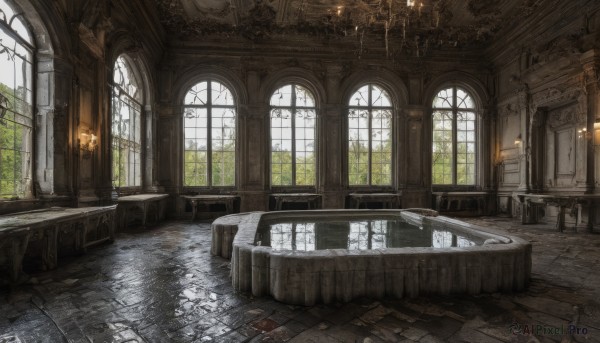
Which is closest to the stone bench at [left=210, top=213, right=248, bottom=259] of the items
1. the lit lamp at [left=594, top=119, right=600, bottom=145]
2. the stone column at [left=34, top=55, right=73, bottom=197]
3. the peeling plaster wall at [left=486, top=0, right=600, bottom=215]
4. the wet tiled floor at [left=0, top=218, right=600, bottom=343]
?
the wet tiled floor at [left=0, top=218, right=600, bottom=343]

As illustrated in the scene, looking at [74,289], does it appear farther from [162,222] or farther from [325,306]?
[162,222]

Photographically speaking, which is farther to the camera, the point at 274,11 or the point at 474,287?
the point at 274,11

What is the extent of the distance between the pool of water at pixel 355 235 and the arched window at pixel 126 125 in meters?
4.53

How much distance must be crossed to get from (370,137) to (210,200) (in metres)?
5.47

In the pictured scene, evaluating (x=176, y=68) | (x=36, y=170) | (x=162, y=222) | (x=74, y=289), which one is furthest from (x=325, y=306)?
(x=176, y=68)

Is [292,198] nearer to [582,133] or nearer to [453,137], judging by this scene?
[453,137]

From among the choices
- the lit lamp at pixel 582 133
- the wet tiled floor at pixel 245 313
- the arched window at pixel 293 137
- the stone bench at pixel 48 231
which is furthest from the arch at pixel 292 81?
the wet tiled floor at pixel 245 313

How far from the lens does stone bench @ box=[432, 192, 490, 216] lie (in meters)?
9.69

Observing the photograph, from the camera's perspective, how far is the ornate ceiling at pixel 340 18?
312 inches

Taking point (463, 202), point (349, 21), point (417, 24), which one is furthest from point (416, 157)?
point (349, 21)

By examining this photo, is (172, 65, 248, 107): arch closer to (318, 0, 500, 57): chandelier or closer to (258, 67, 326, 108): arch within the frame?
(258, 67, 326, 108): arch

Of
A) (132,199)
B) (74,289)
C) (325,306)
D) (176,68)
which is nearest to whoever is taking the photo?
(325,306)

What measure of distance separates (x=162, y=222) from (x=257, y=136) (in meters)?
3.68

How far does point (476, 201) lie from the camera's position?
10.1 m
